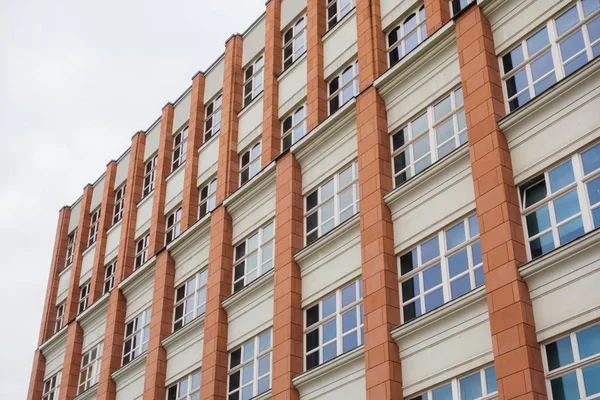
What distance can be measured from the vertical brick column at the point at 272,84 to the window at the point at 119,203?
14.4 meters

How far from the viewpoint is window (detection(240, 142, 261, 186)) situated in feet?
121

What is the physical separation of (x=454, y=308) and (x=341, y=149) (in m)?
9.83

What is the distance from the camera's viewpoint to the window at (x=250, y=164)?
121ft

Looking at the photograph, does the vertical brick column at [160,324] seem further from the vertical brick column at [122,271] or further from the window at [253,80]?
the window at [253,80]

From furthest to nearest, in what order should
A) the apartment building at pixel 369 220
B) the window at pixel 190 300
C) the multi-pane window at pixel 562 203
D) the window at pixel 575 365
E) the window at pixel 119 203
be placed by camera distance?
the window at pixel 119 203, the window at pixel 190 300, the apartment building at pixel 369 220, the multi-pane window at pixel 562 203, the window at pixel 575 365

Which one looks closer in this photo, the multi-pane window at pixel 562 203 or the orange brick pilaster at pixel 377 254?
the multi-pane window at pixel 562 203

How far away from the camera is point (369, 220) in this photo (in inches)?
1080

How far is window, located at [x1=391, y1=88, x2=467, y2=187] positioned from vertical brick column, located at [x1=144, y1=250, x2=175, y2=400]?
574 inches

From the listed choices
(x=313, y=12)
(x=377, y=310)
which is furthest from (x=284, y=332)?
(x=313, y=12)

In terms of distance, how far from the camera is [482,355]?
22.0 m

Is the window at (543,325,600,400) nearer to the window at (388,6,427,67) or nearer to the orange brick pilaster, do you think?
the orange brick pilaster

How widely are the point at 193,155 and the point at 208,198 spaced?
2.93 m

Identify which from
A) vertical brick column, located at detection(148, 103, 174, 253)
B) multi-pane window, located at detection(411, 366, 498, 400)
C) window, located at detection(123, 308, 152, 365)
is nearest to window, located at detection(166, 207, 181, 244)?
vertical brick column, located at detection(148, 103, 174, 253)

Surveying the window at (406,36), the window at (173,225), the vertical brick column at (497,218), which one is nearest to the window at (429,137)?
the vertical brick column at (497,218)
